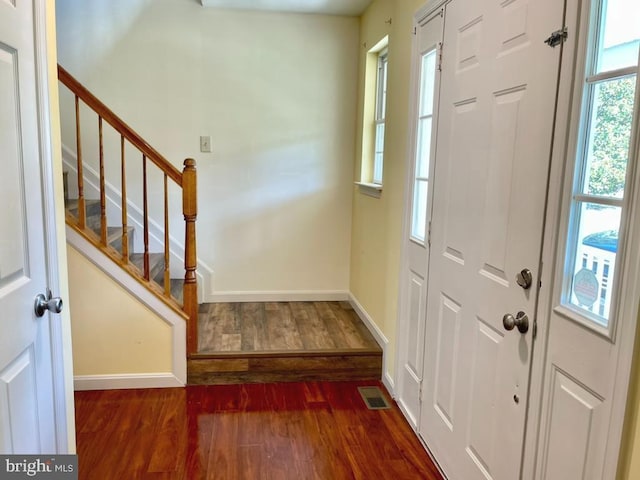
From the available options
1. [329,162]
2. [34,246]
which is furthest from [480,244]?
[329,162]

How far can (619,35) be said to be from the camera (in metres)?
1.14

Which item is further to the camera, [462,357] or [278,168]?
[278,168]

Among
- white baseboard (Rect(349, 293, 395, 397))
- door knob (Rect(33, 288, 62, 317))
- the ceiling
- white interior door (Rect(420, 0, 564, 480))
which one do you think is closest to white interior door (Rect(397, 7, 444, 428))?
white interior door (Rect(420, 0, 564, 480))

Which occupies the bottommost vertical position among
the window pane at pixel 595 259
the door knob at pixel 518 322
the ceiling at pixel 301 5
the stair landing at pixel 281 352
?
the stair landing at pixel 281 352

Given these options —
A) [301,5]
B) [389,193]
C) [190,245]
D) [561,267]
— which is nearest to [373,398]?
[389,193]

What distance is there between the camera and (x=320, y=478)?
2076 mm

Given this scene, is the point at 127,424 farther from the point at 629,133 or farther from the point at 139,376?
the point at 629,133

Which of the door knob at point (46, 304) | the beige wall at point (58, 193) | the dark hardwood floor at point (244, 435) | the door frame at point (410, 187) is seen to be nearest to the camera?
the door knob at point (46, 304)

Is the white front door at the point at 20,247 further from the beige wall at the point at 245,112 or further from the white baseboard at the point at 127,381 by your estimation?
the beige wall at the point at 245,112

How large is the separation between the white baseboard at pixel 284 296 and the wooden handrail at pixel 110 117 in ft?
4.87

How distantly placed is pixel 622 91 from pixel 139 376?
8.86 ft

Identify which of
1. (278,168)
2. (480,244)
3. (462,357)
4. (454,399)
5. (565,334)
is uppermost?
(278,168)

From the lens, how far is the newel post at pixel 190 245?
263 centimetres

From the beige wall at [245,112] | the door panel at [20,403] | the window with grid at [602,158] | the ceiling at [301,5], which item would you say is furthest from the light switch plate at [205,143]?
the window with grid at [602,158]
